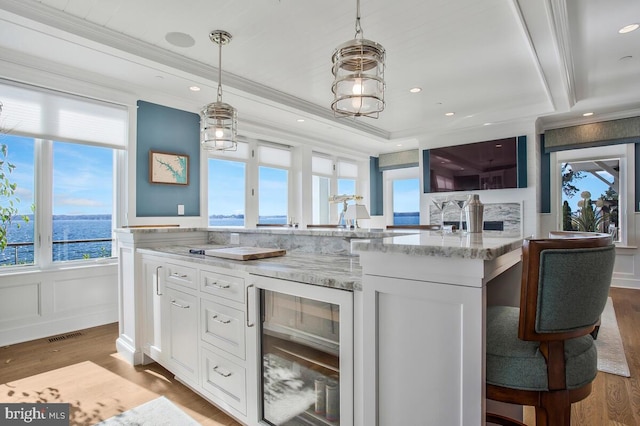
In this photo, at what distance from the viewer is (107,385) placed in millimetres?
2338

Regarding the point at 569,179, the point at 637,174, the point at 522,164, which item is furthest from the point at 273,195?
the point at 637,174

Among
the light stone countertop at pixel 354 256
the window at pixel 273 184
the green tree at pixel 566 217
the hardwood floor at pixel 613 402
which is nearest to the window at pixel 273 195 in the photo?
the window at pixel 273 184

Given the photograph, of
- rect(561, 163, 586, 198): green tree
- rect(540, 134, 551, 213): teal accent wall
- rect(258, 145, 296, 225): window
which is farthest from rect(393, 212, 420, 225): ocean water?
rect(258, 145, 296, 225): window

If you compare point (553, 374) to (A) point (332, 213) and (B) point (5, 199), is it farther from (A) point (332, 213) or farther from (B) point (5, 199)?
(A) point (332, 213)

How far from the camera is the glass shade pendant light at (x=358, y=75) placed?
5.85 feet

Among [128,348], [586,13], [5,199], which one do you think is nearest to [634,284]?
[586,13]

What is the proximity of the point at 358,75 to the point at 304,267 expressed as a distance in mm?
1072

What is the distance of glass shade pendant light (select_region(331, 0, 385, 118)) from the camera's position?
5.85ft

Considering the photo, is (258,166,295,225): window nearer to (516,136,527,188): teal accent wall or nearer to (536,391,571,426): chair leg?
(516,136,527,188): teal accent wall

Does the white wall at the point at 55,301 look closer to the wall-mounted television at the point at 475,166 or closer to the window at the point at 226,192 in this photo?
the window at the point at 226,192

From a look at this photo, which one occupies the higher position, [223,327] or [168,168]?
[168,168]

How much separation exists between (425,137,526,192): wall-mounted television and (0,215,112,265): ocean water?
5.08 m
